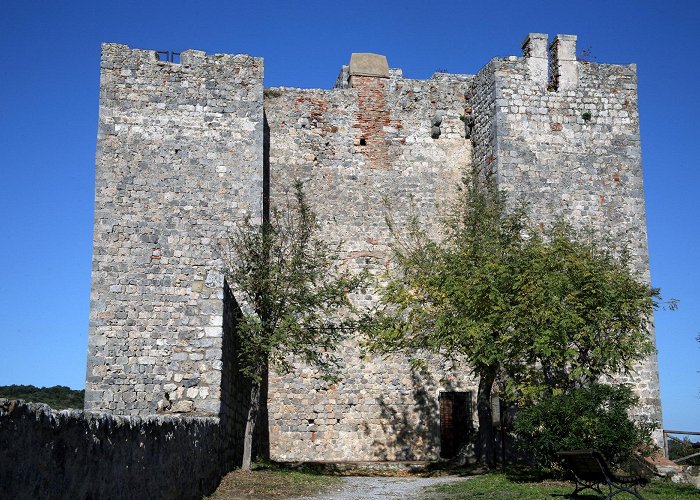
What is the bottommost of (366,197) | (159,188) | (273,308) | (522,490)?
(522,490)

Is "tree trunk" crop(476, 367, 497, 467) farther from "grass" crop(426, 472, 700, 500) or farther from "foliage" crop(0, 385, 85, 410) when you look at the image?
"foliage" crop(0, 385, 85, 410)

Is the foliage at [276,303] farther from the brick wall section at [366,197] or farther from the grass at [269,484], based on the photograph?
the brick wall section at [366,197]

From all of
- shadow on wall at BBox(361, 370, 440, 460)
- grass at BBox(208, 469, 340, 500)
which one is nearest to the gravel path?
grass at BBox(208, 469, 340, 500)

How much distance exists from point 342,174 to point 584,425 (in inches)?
422

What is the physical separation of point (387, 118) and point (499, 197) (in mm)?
Result: 3985

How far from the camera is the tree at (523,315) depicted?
48.6 ft

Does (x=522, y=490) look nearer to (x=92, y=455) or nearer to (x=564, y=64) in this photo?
(x=92, y=455)

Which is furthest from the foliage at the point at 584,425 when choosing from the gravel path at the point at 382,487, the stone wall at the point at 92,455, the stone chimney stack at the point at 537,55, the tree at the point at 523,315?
the stone chimney stack at the point at 537,55

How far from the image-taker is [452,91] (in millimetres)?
22828

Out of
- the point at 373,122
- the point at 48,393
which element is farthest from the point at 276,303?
the point at 48,393

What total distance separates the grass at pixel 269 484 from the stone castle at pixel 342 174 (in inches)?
78.2

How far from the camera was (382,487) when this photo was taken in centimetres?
1449

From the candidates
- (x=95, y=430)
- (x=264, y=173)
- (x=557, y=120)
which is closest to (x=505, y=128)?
(x=557, y=120)

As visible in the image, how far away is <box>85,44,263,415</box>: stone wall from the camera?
685 inches
